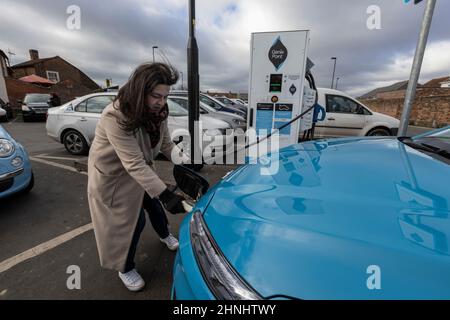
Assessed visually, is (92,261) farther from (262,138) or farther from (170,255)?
(262,138)

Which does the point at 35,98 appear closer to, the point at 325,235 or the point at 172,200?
the point at 172,200

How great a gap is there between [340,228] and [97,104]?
18.8ft

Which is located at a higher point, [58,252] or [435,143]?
[435,143]

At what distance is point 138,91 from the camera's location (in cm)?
129

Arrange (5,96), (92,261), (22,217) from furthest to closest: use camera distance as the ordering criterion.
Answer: (5,96) < (22,217) < (92,261)

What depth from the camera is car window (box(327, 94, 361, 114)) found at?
21.0 feet

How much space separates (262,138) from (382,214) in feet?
10.9

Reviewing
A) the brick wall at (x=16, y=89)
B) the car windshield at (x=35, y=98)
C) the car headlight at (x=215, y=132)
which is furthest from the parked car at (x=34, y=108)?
the car headlight at (x=215, y=132)

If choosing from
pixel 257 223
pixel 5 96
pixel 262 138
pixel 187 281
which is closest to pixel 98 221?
pixel 187 281

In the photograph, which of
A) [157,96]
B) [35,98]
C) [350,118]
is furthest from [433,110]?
[35,98]

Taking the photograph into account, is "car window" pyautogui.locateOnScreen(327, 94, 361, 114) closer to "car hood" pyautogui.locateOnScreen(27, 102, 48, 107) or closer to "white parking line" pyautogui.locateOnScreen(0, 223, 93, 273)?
"white parking line" pyautogui.locateOnScreen(0, 223, 93, 273)

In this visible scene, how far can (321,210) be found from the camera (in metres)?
0.99

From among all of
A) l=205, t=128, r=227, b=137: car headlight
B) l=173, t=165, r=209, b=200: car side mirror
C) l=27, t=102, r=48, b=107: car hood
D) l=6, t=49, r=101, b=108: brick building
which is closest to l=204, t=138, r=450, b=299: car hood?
l=173, t=165, r=209, b=200: car side mirror

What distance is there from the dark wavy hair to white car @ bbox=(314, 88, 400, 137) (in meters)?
6.00
